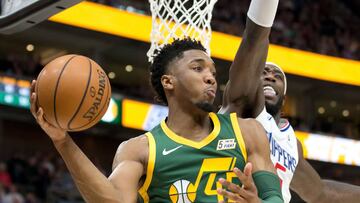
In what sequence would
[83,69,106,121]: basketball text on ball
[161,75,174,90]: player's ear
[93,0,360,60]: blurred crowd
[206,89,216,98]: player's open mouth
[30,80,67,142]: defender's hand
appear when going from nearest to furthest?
[30,80,67,142]: defender's hand < [83,69,106,121]: basketball text on ball < [206,89,216,98]: player's open mouth < [161,75,174,90]: player's ear < [93,0,360,60]: blurred crowd

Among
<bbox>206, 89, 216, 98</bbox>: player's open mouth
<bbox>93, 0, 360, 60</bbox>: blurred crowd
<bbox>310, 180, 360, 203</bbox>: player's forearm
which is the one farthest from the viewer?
<bbox>93, 0, 360, 60</bbox>: blurred crowd

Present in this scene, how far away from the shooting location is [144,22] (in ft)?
52.4

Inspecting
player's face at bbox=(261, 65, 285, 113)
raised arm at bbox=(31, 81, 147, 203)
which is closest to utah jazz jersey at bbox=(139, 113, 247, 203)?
raised arm at bbox=(31, 81, 147, 203)

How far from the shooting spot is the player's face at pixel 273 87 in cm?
447

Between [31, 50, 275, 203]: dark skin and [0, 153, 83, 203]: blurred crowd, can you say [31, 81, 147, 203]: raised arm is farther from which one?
[0, 153, 83, 203]: blurred crowd

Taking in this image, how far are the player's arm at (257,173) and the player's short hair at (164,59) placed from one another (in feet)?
1.50

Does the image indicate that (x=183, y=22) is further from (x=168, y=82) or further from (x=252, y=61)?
(x=168, y=82)

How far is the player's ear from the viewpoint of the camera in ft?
12.0

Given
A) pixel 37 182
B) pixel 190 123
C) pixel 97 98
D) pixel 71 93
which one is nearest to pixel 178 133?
pixel 190 123

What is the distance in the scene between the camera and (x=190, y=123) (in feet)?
11.7

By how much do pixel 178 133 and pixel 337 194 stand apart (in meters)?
1.71

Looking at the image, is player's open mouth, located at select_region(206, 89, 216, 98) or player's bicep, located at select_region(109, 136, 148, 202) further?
player's open mouth, located at select_region(206, 89, 216, 98)

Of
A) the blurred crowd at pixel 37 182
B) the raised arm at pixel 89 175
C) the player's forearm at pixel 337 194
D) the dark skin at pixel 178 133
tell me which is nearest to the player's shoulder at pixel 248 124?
the dark skin at pixel 178 133

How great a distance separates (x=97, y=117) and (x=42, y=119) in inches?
10.6
